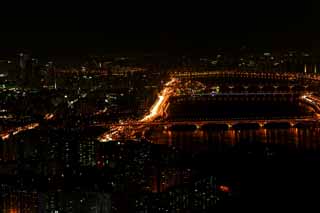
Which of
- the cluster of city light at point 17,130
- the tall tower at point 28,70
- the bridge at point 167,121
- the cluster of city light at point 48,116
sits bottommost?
the bridge at point 167,121

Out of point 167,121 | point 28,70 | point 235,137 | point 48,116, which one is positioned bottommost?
point 235,137

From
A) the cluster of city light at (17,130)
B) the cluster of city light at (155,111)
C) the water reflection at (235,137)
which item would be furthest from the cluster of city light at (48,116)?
the water reflection at (235,137)

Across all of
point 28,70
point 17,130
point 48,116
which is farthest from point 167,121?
point 28,70

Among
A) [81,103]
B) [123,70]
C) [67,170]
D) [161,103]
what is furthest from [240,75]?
[67,170]

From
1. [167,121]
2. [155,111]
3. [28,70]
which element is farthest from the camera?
[28,70]

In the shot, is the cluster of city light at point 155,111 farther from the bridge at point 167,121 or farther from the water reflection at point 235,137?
the water reflection at point 235,137

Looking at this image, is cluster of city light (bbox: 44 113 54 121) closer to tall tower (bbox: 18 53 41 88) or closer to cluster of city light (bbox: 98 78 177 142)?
cluster of city light (bbox: 98 78 177 142)

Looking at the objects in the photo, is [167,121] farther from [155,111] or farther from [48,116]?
[48,116]

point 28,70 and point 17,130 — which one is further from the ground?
point 28,70
